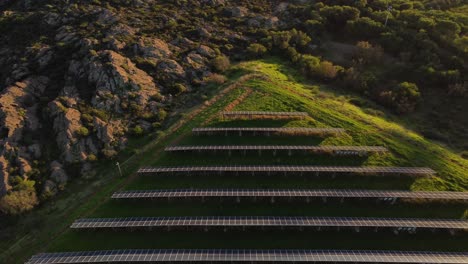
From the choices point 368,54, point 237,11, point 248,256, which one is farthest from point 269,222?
point 237,11

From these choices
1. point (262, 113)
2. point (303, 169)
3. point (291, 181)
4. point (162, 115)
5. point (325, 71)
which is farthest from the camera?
point (325, 71)

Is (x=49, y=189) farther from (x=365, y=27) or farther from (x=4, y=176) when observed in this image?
(x=365, y=27)

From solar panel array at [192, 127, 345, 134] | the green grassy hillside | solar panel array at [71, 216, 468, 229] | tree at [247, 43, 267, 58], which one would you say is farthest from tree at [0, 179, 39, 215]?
tree at [247, 43, 267, 58]

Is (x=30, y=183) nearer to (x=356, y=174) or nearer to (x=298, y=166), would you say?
(x=298, y=166)

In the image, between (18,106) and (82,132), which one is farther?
(18,106)

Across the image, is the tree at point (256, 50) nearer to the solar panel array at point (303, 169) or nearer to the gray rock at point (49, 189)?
the solar panel array at point (303, 169)

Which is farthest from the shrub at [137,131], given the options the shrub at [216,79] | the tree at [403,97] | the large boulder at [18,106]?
the tree at [403,97]

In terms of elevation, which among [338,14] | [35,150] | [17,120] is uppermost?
[338,14]

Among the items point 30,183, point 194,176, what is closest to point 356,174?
point 194,176
